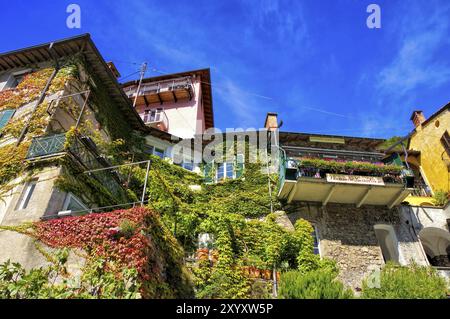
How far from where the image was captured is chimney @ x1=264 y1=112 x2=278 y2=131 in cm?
1983

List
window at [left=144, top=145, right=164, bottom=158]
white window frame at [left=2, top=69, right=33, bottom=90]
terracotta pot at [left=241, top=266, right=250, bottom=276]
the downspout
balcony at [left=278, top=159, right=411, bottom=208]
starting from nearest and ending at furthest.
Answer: the downspout
terracotta pot at [left=241, top=266, right=250, bottom=276]
balcony at [left=278, top=159, right=411, bottom=208]
white window frame at [left=2, top=69, right=33, bottom=90]
window at [left=144, top=145, right=164, bottom=158]

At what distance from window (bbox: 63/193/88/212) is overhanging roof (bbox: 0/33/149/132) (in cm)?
788

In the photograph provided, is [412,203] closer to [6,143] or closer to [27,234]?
[27,234]

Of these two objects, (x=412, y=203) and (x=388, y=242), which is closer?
(x=388, y=242)

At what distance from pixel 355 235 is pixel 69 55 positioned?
52.4 ft

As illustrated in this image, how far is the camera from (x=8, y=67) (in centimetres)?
1666

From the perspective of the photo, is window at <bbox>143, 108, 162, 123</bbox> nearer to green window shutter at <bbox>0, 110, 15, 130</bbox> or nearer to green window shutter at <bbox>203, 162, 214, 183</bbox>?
green window shutter at <bbox>203, 162, 214, 183</bbox>

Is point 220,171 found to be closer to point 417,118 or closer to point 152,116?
point 152,116

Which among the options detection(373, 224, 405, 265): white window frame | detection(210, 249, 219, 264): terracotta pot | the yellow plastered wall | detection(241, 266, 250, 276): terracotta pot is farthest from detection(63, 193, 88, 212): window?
the yellow plastered wall

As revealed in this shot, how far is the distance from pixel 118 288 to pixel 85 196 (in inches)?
183

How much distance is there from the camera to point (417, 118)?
22953 millimetres

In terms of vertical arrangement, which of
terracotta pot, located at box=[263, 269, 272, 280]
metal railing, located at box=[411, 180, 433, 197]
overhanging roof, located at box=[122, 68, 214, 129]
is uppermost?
overhanging roof, located at box=[122, 68, 214, 129]

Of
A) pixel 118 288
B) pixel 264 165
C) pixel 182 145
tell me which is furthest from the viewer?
pixel 182 145

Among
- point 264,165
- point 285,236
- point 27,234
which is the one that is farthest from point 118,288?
point 264,165
